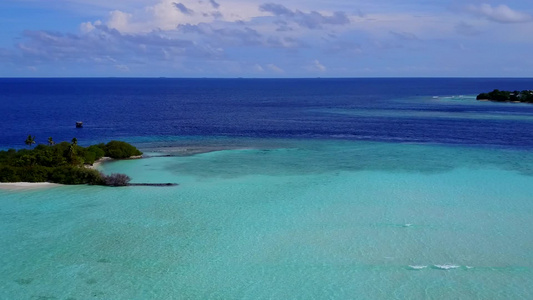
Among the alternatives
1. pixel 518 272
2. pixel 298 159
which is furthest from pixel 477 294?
pixel 298 159

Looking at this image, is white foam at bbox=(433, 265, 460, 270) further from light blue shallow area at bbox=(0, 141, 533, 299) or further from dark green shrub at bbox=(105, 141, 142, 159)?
dark green shrub at bbox=(105, 141, 142, 159)

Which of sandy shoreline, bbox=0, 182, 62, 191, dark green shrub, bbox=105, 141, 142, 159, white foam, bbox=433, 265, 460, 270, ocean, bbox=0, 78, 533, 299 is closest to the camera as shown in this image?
ocean, bbox=0, 78, 533, 299

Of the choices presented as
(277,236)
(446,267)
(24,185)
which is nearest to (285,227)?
(277,236)

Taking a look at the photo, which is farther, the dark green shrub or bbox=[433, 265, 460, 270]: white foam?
the dark green shrub

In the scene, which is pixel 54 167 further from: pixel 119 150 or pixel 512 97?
pixel 512 97

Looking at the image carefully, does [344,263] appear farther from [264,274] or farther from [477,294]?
[477,294]

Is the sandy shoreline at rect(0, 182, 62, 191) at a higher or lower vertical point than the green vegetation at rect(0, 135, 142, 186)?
lower

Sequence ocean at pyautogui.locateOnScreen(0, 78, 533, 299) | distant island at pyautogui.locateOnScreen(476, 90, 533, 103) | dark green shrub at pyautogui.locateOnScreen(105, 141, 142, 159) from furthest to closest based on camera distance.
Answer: distant island at pyautogui.locateOnScreen(476, 90, 533, 103)
dark green shrub at pyautogui.locateOnScreen(105, 141, 142, 159)
ocean at pyautogui.locateOnScreen(0, 78, 533, 299)

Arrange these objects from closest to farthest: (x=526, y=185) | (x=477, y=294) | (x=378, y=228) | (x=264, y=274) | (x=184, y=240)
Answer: (x=477, y=294), (x=264, y=274), (x=184, y=240), (x=378, y=228), (x=526, y=185)

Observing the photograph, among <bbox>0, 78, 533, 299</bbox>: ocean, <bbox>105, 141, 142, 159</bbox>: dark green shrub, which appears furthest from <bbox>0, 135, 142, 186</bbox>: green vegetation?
<bbox>105, 141, 142, 159</bbox>: dark green shrub
